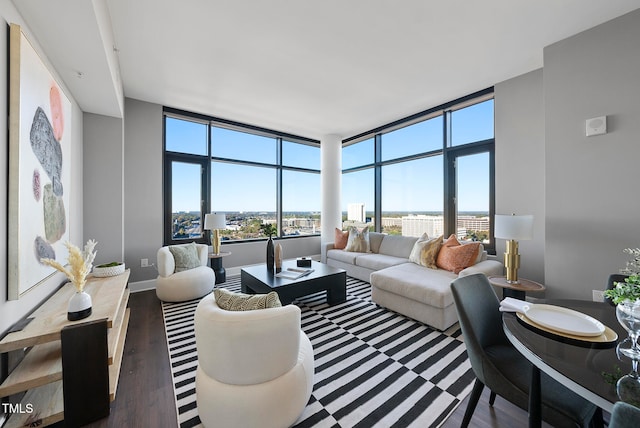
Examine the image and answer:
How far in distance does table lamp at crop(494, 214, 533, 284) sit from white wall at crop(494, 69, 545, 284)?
2.50 ft

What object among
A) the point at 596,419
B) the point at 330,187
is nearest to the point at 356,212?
the point at 330,187

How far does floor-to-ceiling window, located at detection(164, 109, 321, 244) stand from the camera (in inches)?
166

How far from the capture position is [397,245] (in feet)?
14.2

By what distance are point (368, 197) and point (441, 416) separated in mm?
4398

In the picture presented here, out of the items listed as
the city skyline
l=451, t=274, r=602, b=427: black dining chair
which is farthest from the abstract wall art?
l=451, t=274, r=602, b=427: black dining chair

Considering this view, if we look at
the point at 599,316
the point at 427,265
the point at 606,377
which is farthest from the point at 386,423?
the point at 427,265

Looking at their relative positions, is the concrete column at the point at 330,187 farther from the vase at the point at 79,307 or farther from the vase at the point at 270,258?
the vase at the point at 79,307

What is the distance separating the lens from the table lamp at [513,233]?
8.20 ft

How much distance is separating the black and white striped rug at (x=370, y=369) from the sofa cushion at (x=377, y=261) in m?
0.96

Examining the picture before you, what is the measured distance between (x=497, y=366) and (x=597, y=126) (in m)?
2.61

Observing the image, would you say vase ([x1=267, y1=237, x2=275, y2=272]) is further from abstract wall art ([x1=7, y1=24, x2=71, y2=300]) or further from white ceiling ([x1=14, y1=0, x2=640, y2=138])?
white ceiling ([x1=14, y1=0, x2=640, y2=138])

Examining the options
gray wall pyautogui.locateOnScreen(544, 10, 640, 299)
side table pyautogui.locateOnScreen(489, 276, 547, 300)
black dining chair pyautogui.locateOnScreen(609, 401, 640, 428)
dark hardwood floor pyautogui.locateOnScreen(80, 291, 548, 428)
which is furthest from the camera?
side table pyautogui.locateOnScreen(489, 276, 547, 300)

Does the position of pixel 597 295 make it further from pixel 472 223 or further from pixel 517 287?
pixel 472 223

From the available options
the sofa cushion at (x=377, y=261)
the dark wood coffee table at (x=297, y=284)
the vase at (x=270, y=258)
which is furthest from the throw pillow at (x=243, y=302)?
the sofa cushion at (x=377, y=261)
